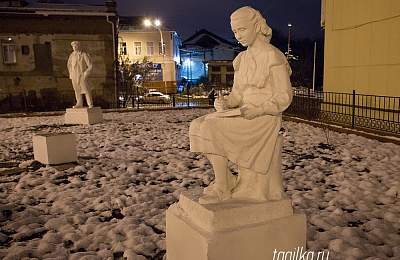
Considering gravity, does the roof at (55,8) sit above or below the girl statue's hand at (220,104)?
above

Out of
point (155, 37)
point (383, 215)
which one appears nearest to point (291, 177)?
point (383, 215)

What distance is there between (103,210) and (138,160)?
2734mm

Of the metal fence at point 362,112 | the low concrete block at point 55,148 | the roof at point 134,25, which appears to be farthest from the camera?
the roof at point 134,25

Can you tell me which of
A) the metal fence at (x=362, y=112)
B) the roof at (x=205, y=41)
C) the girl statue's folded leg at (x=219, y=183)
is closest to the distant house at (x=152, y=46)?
the roof at (x=205, y=41)

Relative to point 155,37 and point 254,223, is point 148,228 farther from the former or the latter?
point 155,37

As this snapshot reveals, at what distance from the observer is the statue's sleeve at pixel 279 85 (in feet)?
9.22

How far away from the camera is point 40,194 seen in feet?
17.0

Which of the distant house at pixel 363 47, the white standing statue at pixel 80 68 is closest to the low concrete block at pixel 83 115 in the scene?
the white standing statue at pixel 80 68

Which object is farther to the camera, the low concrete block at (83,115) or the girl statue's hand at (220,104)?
the low concrete block at (83,115)

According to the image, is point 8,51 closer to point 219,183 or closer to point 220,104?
point 220,104

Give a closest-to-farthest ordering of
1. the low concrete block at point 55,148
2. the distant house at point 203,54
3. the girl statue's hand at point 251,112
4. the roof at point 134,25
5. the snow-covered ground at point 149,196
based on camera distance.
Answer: the girl statue's hand at point 251,112 → the snow-covered ground at point 149,196 → the low concrete block at point 55,148 → the roof at point 134,25 → the distant house at point 203,54

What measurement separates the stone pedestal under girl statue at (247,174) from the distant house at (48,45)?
20675 mm

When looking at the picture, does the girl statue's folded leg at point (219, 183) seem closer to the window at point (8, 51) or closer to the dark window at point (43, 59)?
the dark window at point (43, 59)

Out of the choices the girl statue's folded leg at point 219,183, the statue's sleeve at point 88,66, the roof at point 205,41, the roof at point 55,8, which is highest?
the roof at point 205,41
